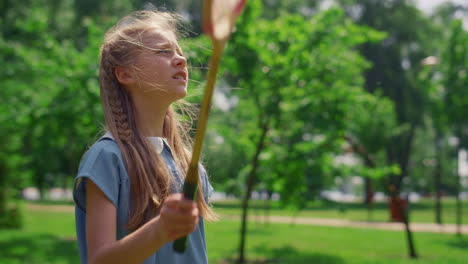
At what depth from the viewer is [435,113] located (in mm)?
12781

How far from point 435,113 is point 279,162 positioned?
634 cm

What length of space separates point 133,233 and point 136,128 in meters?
0.50

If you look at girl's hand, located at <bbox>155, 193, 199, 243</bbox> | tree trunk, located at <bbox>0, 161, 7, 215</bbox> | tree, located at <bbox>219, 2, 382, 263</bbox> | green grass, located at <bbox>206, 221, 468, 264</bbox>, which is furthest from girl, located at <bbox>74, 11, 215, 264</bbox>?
tree trunk, located at <bbox>0, 161, 7, 215</bbox>

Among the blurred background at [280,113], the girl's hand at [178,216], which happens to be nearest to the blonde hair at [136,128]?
the girl's hand at [178,216]

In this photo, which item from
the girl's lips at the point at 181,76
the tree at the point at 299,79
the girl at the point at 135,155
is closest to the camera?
the girl at the point at 135,155

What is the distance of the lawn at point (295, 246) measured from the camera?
29.5 ft

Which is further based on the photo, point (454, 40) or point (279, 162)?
point (454, 40)

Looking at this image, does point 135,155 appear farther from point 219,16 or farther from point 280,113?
Answer: point 280,113

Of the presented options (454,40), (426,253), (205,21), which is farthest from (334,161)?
(205,21)

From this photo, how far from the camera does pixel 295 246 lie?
37.0 feet

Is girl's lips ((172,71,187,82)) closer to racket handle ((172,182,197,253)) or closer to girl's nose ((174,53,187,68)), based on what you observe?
girl's nose ((174,53,187,68))

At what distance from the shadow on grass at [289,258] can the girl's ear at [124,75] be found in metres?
7.56

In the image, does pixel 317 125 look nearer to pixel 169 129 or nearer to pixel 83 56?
pixel 83 56

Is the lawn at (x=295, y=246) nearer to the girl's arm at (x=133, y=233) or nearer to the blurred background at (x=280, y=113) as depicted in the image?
the blurred background at (x=280, y=113)
